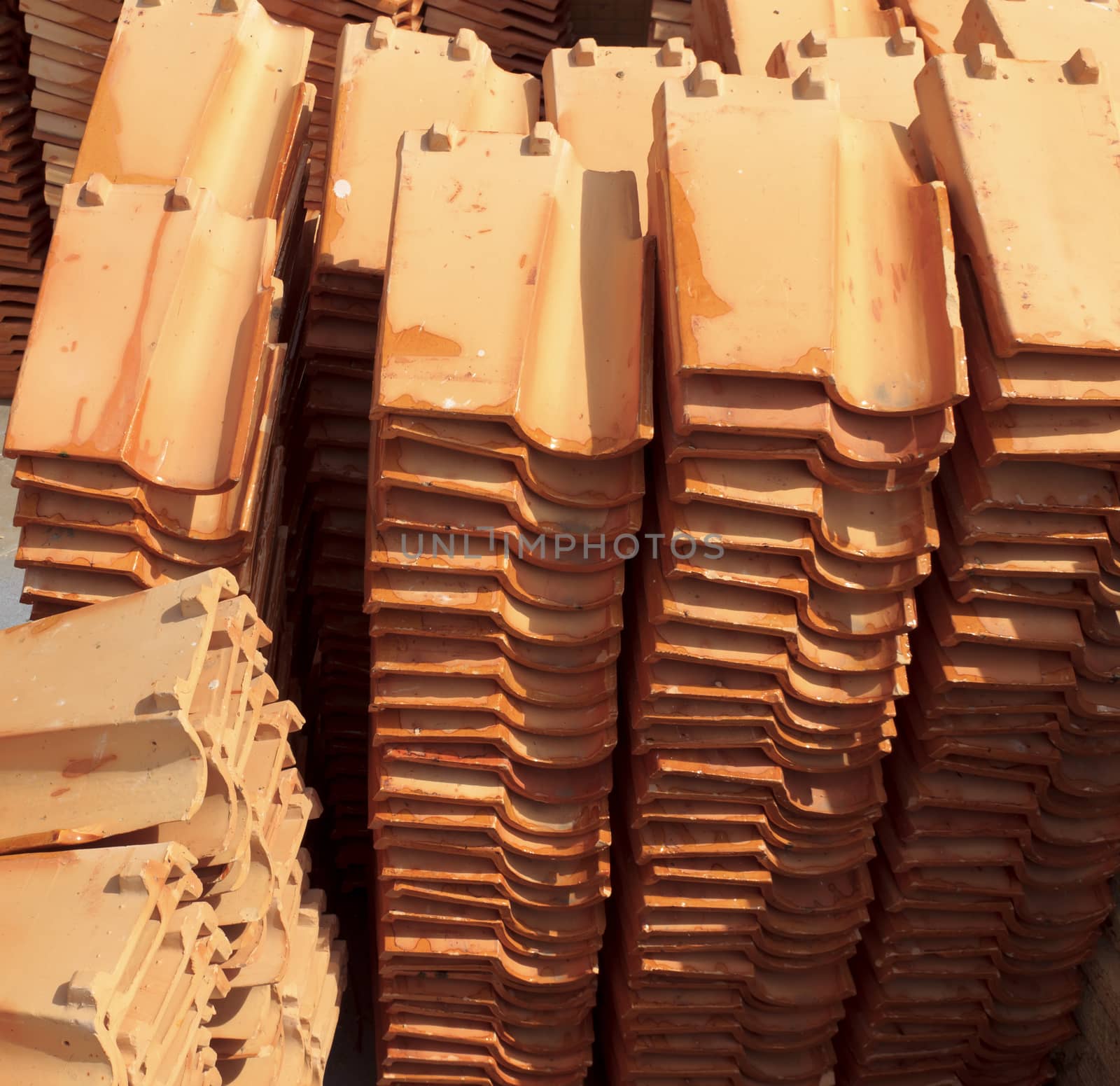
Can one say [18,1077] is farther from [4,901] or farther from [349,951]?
[349,951]

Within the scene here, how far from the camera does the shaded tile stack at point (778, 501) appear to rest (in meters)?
3.07

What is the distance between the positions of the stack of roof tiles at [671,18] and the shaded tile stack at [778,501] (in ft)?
8.51

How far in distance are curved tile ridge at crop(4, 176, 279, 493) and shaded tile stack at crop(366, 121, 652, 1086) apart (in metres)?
0.56

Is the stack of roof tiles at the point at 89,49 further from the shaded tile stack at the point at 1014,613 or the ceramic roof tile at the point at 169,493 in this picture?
the shaded tile stack at the point at 1014,613

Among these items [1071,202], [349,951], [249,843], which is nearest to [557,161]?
[1071,202]

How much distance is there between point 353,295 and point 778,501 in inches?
69.4

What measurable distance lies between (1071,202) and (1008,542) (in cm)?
97

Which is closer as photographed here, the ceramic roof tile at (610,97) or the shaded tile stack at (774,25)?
the ceramic roof tile at (610,97)

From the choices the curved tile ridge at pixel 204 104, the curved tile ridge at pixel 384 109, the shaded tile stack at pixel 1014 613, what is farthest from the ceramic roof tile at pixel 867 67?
the curved tile ridge at pixel 204 104

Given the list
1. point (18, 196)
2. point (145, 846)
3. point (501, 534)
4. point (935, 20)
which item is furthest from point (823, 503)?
point (18, 196)

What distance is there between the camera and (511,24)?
6.24m

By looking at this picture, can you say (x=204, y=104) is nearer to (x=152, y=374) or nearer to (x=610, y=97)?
(x=152, y=374)

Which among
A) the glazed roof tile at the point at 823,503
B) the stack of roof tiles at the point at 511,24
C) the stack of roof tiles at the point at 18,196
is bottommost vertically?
the stack of roof tiles at the point at 18,196

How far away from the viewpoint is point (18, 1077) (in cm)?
234
